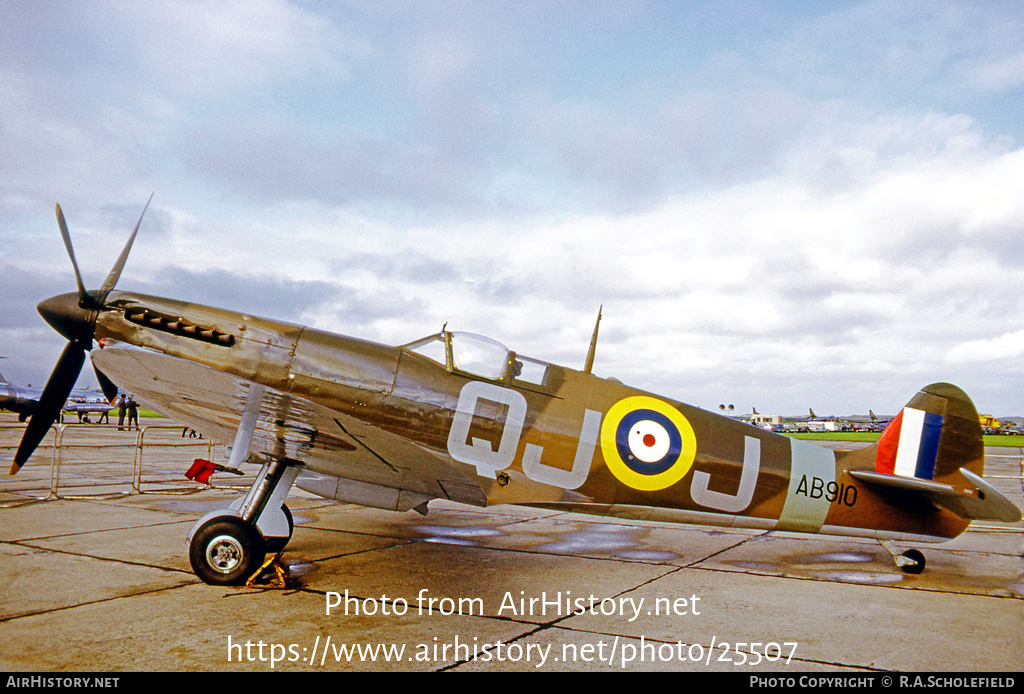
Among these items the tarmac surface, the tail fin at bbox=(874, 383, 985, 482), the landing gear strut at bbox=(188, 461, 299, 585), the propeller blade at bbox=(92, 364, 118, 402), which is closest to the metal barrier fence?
the propeller blade at bbox=(92, 364, 118, 402)

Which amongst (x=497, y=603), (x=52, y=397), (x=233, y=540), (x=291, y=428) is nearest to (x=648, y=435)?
(x=497, y=603)

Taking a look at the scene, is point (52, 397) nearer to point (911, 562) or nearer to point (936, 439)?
point (911, 562)

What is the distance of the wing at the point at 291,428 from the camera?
4.13 m

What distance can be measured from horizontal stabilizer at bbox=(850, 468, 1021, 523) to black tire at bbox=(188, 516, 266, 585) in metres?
5.30

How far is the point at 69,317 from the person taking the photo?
5445 mm

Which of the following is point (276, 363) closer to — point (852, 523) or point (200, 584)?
point (200, 584)

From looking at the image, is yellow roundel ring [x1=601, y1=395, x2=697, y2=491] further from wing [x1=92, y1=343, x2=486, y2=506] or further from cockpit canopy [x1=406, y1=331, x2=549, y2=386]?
wing [x1=92, y1=343, x2=486, y2=506]

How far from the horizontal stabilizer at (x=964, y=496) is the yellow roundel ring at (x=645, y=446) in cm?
170

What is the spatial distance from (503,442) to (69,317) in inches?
157

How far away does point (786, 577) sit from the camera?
18.5ft

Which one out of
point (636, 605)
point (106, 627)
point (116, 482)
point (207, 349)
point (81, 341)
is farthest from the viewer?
point (116, 482)

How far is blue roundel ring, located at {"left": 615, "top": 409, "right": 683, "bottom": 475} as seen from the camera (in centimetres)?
545

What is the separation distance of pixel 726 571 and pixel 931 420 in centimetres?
246

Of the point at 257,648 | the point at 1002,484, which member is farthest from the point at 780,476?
the point at 1002,484
